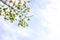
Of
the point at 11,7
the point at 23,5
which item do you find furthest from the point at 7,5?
the point at 23,5

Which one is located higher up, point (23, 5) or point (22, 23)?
point (23, 5)

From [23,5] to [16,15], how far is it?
1449mm

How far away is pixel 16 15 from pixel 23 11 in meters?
0.96

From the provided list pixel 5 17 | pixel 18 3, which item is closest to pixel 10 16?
pixel 5 17

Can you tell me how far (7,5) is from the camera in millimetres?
18375

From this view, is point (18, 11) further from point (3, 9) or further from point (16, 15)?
point (3, 9)

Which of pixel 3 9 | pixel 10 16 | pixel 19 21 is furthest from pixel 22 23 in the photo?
pixel 3 9

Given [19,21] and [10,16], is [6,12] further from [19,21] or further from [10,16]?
[19,21]

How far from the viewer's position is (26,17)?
59.8 ft

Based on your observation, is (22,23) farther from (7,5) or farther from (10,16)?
(7,5)

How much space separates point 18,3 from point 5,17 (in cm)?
229

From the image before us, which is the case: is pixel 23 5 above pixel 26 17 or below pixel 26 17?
above

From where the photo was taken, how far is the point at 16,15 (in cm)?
1833

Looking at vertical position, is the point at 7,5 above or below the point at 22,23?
above
